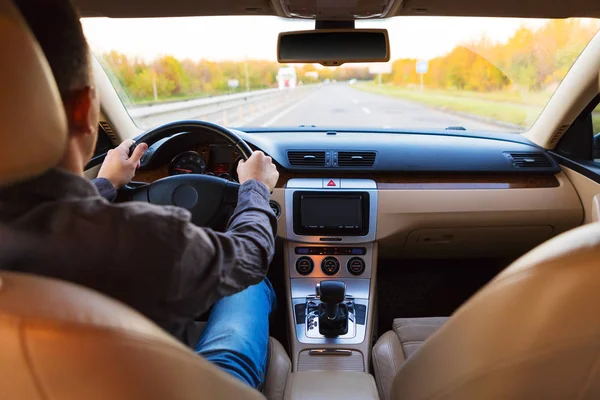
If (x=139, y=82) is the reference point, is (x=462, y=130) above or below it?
below

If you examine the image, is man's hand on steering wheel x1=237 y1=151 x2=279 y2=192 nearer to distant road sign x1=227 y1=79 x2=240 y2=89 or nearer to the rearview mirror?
the rearview mirror

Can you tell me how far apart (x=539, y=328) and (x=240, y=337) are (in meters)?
1.27

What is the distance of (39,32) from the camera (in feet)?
3.73

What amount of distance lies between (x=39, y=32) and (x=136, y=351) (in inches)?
26.2

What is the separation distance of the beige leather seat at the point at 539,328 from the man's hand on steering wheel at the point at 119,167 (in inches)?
63.7

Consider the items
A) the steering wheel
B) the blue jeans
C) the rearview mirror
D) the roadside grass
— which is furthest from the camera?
the roadside grass

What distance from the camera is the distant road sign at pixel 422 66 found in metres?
4.17

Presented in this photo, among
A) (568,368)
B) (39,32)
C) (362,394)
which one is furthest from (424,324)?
(39,32)

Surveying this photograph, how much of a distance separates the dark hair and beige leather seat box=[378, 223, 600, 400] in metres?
1.00

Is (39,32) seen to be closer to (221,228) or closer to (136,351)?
(136,351)

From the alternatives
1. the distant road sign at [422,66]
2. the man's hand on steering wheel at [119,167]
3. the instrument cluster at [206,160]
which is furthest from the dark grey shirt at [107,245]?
the distant road sign at [422,66]

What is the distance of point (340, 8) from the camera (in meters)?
2.84

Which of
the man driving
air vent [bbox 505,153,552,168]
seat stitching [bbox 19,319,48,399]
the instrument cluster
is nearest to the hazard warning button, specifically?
the instrument cluster

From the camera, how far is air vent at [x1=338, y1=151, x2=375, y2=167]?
358 centimetres
